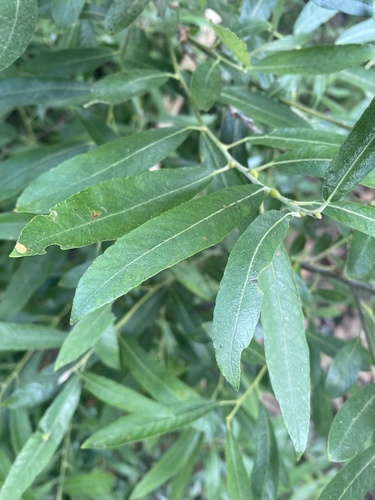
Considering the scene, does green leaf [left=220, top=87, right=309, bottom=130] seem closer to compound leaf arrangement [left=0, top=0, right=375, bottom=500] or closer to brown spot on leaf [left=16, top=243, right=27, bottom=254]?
compound leaf arrangement [left=0, top=0, right=375, bottom=500]

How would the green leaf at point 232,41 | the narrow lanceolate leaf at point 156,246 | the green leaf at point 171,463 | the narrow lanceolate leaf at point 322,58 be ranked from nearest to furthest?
1. the narrow lanceolate leaf at point 156,246
2. the green leaf at point 232,41
3. the narrow lanceolate leaf at point 322,58
4. the green leaf at point 171,463

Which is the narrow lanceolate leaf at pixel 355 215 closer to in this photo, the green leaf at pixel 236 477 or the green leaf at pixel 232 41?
the green leaf at pixel 232 41

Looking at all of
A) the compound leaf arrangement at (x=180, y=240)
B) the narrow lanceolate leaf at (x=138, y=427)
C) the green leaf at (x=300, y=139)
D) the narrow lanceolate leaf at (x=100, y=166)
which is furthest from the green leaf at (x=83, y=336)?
the green leaf at (x=300, y=139)

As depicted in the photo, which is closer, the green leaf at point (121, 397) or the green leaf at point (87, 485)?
the green leaf at point (121, 397)

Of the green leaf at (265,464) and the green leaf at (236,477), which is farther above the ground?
the green leaf at (236,477)


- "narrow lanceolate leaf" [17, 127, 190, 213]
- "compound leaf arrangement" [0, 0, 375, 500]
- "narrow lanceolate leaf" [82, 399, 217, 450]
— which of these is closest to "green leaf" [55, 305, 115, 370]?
"compound leaf arrangement" [0, 0, 375, 500]

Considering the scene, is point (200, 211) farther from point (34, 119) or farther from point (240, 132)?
point (34, 119)

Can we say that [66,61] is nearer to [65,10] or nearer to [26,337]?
[65,10]

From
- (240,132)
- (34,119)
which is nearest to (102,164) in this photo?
(240,132)
